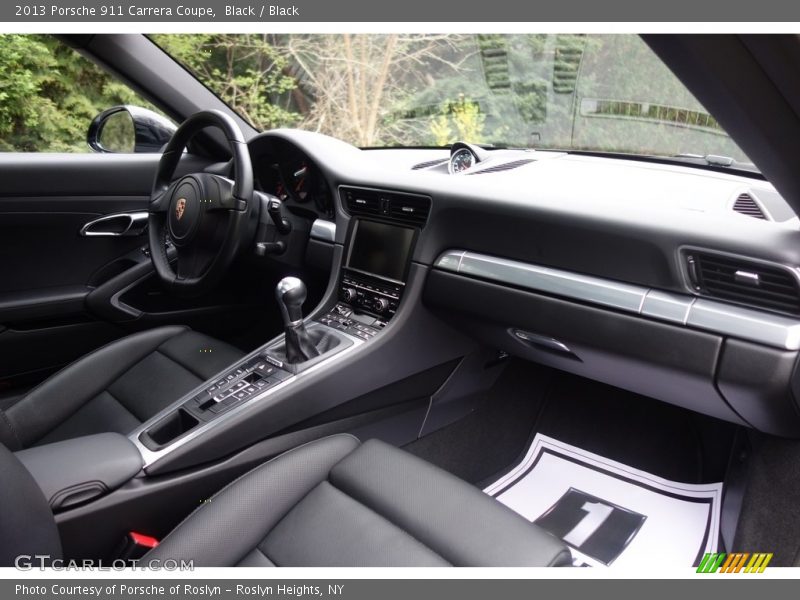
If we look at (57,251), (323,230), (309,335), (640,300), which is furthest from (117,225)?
(640,300)

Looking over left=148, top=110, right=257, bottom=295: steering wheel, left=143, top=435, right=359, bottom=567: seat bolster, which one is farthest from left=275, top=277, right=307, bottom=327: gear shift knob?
left=143, top=435, right=359, bottom=567: seat bolster

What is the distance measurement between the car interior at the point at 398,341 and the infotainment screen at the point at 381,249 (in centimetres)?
1

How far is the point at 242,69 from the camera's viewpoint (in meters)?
3.19

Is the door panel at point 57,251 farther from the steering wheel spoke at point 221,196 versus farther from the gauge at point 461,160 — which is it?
the gauge at point 461,160

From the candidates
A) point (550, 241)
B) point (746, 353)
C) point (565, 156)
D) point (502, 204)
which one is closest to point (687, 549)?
point (746, 353)

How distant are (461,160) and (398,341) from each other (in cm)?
80

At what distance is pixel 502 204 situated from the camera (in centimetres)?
169

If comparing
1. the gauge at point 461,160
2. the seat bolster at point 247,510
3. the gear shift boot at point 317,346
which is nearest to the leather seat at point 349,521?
the seat bolster at point 247,510

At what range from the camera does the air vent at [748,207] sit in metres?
1.49

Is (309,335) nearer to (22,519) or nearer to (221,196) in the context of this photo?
Result: (221,196)

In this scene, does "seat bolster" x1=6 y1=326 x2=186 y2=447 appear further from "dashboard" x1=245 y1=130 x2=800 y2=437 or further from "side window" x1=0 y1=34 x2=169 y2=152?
"side window" x1=0 y1=34 x2=169 y2=152

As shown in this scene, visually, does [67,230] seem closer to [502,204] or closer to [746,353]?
[502,204]

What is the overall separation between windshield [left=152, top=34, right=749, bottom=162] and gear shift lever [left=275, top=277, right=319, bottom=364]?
3.41 ft

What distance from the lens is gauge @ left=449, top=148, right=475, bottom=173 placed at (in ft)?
7.62
